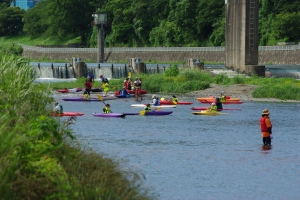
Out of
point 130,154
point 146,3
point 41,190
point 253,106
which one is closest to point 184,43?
point 146,3

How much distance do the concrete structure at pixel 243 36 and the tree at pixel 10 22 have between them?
299 ft

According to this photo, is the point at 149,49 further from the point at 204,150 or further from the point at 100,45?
the point at 204,150

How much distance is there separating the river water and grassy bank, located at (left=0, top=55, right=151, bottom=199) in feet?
10.6

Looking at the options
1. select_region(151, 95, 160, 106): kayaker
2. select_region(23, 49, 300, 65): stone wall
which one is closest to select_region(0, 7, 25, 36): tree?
select_region(23, 49, 300, 65): stone wall

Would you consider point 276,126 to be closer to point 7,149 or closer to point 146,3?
point 7,149

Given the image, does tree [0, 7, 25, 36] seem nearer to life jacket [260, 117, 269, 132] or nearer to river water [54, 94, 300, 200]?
river water [54, 94, 300, 200]

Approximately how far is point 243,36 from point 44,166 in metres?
67.3

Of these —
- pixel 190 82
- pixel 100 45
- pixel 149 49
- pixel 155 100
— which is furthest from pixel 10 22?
pixel 155 100

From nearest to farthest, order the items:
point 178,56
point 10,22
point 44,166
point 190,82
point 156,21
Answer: point 44,166
point 190,82
point 178,56
point 156,21
point 10,22

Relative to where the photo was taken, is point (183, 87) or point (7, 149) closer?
point (7, 149)

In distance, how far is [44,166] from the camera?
17.9 metres

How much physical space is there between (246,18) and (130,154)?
50.6 metres

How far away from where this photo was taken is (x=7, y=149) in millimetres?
17750

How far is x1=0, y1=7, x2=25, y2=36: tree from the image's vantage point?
555ft
